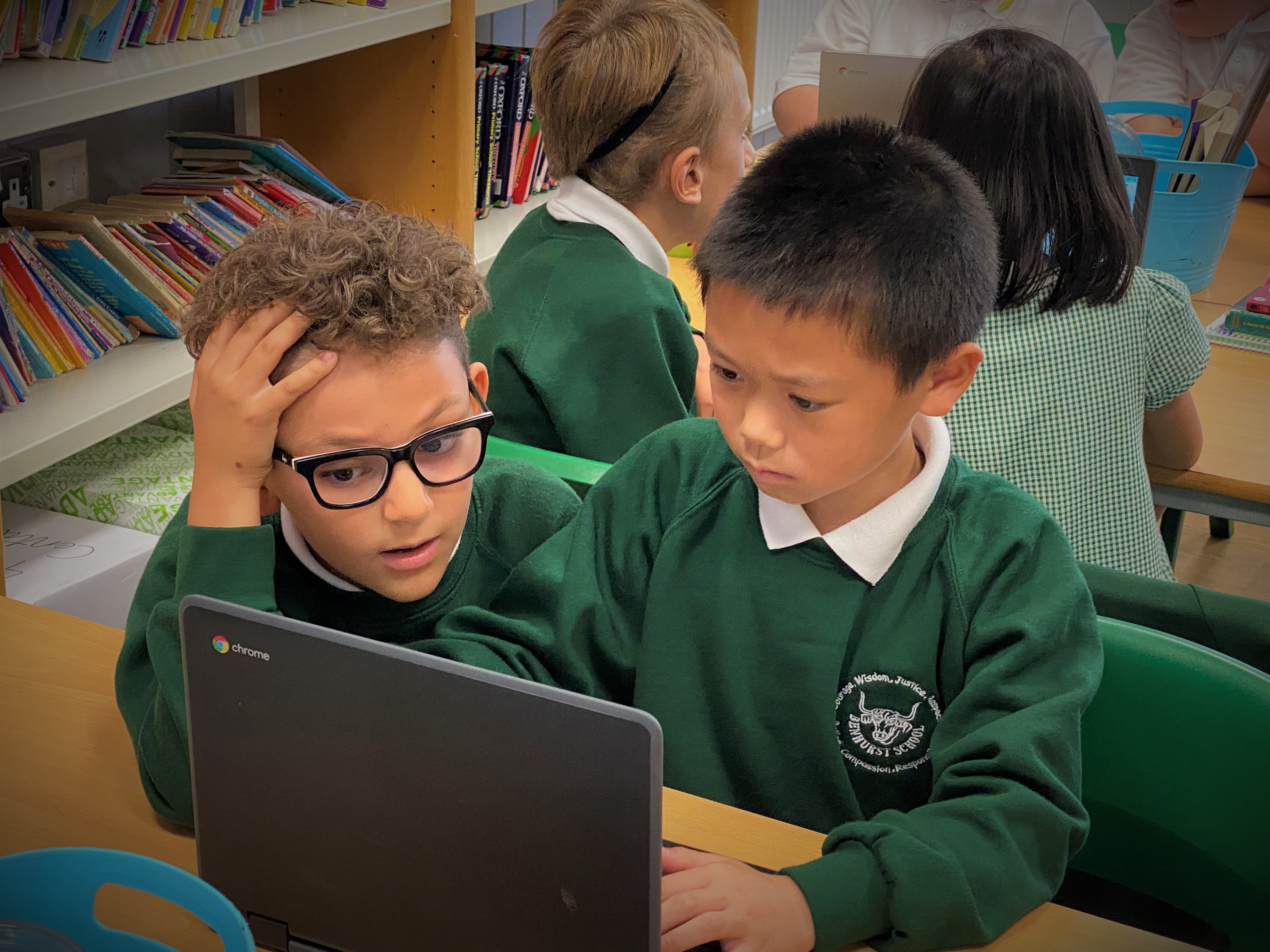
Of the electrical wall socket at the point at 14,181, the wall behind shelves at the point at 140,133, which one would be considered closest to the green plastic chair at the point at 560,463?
the electrical wall socket at the point at 14,181

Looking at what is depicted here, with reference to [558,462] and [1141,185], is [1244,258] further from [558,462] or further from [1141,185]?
[558,462]

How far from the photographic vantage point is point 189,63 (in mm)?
1676

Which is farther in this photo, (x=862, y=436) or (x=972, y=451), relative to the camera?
(x=972, y=451)

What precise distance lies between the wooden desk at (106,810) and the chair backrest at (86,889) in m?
0.07

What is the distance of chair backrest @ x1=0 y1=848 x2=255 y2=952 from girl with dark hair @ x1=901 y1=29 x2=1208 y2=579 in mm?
1048

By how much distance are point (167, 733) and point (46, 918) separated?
0.18 metres

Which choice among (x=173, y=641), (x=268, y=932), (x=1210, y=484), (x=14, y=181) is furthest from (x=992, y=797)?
(x=14, y=181)

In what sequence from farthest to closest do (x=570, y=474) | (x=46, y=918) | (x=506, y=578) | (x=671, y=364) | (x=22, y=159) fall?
(x=22, y=159), (x=671, y=364), (x=570, y=474), (x=506, y=578), (x=46, y=918)

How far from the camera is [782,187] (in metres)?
0.94

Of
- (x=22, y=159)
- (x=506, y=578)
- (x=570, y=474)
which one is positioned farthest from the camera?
(x=22, y=159)

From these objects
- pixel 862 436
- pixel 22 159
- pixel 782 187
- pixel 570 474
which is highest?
pixel 782 187

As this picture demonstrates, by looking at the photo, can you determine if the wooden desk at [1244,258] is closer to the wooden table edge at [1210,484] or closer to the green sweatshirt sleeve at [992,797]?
the wooden table edge at [1210,484]

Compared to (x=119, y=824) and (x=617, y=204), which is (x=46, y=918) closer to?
(x=119, y=824)

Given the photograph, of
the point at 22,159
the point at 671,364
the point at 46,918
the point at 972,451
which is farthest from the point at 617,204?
the point at 46,918
